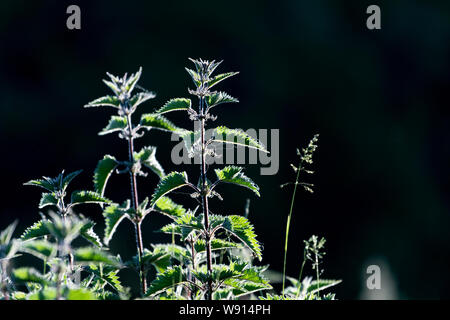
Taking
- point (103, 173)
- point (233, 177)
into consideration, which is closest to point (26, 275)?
point (103, 173)

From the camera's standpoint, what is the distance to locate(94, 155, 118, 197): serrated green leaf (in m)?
2.16

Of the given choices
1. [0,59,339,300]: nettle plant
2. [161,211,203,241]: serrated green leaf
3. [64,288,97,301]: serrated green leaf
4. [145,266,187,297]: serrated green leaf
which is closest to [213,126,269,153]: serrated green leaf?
[0,59,339,300]: nettle plant

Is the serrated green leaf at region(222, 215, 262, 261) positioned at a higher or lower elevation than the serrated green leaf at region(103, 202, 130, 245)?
lower

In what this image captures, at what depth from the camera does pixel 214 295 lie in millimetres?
2129

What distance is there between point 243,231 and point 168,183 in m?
0.37

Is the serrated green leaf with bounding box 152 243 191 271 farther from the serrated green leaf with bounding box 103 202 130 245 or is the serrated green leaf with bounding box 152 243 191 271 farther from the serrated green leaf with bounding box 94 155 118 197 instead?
the serrated green leaf with bounding box 94 155 118 197

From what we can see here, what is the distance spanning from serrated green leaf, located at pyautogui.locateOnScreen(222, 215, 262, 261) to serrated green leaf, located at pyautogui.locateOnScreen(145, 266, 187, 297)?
27 centimetres

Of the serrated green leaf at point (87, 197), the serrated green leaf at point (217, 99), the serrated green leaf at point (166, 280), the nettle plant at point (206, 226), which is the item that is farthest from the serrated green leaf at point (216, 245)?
the serrated green leaf at point (217, 99)

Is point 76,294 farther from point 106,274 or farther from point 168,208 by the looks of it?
point 168,208

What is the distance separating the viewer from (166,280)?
6.52 feet

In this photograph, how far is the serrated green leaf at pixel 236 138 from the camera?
2.12 m

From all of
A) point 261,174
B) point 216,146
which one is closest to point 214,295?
point 216,146
